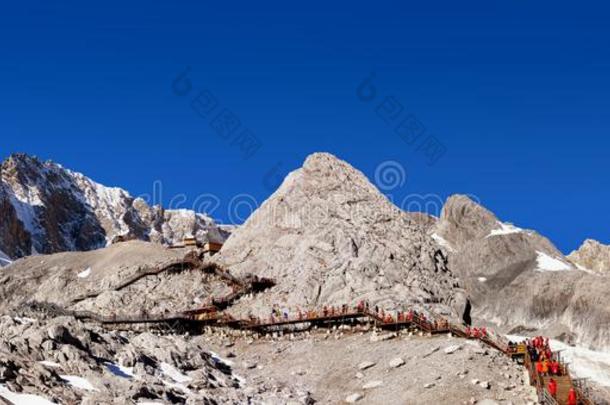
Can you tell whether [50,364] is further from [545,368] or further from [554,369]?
[554,369]

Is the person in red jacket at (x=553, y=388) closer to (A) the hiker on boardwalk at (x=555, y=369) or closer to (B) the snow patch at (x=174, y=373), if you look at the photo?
(A) the hiker on boardwalk at (x=555, y=369)

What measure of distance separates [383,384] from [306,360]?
9.16m

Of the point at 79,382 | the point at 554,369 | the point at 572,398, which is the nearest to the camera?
the point at 572,398

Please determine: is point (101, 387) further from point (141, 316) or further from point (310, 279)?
point (310, 279)

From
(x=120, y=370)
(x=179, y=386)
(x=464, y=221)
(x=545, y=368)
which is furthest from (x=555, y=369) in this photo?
(x=464, y=221)

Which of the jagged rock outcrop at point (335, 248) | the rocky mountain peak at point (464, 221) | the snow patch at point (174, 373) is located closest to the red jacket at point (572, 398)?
the snow patch at point (174, 373)

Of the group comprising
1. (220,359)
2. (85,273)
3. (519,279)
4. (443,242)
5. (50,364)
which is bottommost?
(220,359)

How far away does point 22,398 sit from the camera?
3488 centimetres

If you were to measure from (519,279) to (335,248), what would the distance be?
302ft

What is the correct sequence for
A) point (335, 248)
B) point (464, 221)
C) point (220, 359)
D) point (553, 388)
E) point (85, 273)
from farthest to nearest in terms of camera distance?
point (464, 221) < point (85, 273) < point (335, 248) < point (220, 359) < point (553, 388)

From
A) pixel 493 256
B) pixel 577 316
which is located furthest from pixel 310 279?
pixel 493 256

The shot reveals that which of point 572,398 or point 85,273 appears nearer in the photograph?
point 572,398

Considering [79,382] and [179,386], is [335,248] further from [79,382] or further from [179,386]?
[79,382]

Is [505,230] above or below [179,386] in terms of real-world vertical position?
above
